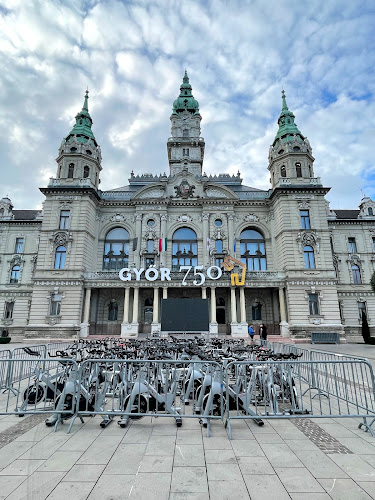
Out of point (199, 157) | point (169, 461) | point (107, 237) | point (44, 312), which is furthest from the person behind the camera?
point (199, 157)

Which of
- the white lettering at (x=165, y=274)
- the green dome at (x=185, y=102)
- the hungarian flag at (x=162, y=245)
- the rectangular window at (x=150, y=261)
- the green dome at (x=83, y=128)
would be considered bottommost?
the white lettering at (x=165, y=274)

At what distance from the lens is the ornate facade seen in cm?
3194

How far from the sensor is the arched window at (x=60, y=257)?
33125mm

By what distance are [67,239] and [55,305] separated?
7.72 meters

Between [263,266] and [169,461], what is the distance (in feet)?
109

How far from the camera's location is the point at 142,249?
117ft

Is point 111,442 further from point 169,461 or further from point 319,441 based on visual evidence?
point 319,441

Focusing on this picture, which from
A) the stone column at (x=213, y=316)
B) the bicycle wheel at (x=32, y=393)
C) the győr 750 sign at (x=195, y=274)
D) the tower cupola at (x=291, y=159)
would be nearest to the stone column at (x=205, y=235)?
the győr 750 sign at (x=195, y=274)

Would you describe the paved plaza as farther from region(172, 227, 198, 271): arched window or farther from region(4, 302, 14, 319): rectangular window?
region(4, 302, 14, 319): rectangular window

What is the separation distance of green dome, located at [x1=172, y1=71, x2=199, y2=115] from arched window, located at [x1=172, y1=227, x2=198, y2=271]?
23214 mm

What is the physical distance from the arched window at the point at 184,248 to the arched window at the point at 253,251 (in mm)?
6377

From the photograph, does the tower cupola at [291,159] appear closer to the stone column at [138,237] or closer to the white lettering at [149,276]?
the stone column at [138,237]

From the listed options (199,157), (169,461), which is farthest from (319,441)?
(199,157)

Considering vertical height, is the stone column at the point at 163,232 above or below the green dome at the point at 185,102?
below
